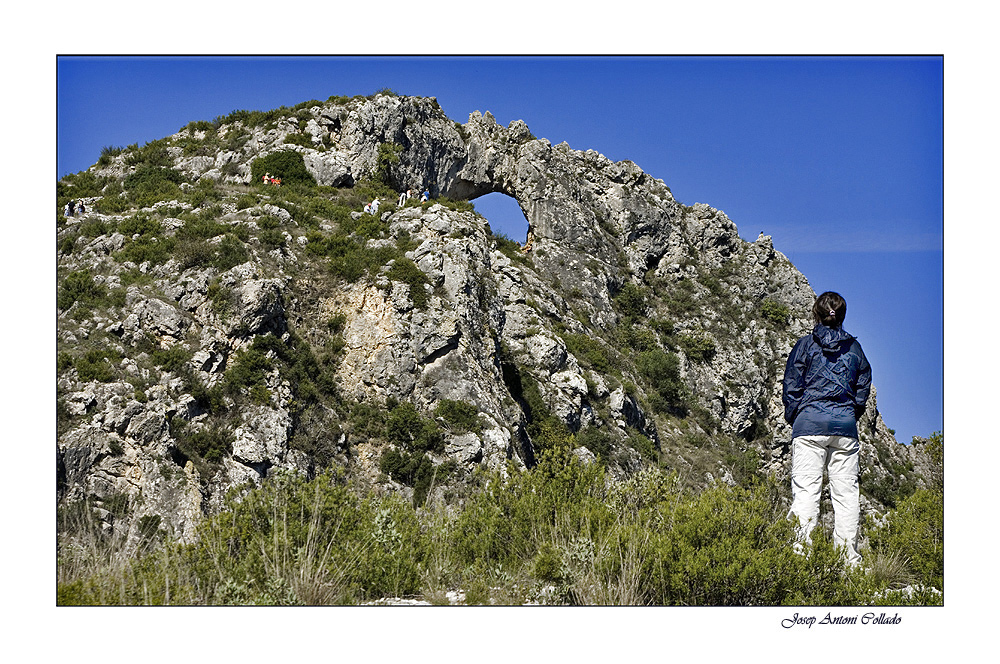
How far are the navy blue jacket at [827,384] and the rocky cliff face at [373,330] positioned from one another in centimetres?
245

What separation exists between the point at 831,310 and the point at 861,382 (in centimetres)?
67

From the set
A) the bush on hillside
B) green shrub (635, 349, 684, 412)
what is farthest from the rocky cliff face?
the bush on hillside

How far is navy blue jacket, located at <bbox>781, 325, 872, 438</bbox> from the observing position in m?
6.01

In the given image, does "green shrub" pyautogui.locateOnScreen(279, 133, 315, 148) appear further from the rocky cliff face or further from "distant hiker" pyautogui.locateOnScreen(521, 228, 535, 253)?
"distant hiker" pyautogui.locateOnScreen(521, 228, 535, 253)

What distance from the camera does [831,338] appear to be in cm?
618

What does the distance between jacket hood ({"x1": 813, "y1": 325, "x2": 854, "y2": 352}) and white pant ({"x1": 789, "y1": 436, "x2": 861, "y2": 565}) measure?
77 cm

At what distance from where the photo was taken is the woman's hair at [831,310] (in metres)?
6.29

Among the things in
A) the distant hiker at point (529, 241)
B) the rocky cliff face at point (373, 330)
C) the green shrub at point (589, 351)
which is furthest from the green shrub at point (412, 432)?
the distant hiker at point (529, 241)

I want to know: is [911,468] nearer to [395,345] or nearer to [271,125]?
[395,345]

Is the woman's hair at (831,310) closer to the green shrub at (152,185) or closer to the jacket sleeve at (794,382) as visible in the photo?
the jacket sleeve at (794,382)

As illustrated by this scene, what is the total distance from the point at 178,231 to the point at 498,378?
45.5ft

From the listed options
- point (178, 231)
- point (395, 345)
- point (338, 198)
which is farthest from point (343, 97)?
point (395, 345)

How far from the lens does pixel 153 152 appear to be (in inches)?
1571

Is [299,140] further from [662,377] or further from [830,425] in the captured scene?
[830,425]
